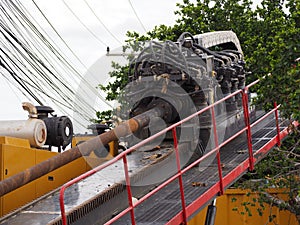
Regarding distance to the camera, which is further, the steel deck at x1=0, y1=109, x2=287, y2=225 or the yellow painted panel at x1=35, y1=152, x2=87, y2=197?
the yellow painted panel at x1=35, y1=152, x2=87, y2=197

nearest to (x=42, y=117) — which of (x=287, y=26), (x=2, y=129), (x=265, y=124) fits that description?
(x=2, y=129)

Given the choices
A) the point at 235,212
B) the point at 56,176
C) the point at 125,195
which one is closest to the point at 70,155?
the point at 125,195

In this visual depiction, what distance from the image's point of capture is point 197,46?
10320 millimetres

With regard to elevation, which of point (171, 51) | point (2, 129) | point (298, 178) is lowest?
point (298, 178)

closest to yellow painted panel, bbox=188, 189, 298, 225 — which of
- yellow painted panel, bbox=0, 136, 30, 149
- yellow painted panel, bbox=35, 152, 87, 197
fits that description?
yellow painted panel, bbox=35, 152, 87, 197

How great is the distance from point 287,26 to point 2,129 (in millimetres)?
12756

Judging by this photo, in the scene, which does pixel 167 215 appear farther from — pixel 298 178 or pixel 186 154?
pixel 298 178

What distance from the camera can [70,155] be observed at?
7023 millimetres

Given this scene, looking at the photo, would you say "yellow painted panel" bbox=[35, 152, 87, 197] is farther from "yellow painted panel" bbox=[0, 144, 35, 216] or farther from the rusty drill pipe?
the rusty drill pipe

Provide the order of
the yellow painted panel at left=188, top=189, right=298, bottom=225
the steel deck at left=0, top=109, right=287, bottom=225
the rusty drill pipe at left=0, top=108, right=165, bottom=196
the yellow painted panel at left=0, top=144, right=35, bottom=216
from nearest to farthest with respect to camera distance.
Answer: the rusty drill pipe at left=0, top=108, right=165, bottom=196 < the steel deck at left=0, top=109, right=287, bottom=225 < the yellow painted panel at left=0, top=144, right=35, bottom=216 < the yellow painted panel at left=188, top=189, right=298, bottom=225

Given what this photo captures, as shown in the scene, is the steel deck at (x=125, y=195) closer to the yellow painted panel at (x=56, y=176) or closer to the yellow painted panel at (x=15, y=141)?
the yellow painted panel at (x=56, y=176)

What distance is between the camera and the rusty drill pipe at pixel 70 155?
6.28m

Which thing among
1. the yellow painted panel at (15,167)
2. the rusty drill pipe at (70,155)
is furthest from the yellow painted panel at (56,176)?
the rusty drill pipe at (70,155)

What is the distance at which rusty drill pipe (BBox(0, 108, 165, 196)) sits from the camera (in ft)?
20.6
